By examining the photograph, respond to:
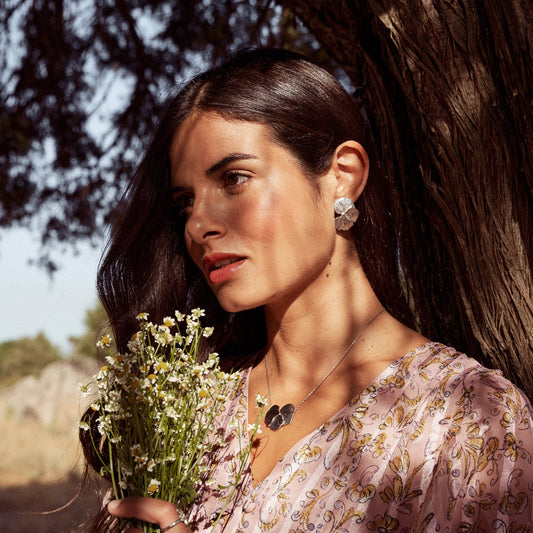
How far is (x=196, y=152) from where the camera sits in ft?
8.45

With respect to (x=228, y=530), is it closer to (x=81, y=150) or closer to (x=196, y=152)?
(x=196, y=152)

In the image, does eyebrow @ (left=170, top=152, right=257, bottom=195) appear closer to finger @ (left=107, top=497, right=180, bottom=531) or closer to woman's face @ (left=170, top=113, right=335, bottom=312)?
woman's face @ (left=170, top=113, right=335, bottom=312)

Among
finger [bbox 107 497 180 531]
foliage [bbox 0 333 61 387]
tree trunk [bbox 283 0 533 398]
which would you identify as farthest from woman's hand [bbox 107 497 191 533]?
foliage [bbox 0 333 61 387]

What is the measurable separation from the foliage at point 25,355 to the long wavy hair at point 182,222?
22.6 meters

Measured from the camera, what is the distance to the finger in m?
2.04

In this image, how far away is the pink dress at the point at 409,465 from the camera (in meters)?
1.96

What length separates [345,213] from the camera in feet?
8.62

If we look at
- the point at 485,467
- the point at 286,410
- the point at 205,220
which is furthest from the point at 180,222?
the point at 485,467

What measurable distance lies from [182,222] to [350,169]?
2.63 feet

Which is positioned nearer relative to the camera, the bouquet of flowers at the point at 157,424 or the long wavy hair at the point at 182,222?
the bouquet of flowers at the point at 157,424

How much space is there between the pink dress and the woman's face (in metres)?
0.48

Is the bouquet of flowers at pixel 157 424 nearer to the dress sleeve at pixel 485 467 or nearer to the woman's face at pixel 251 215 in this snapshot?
the woman's face at pixel 251 215

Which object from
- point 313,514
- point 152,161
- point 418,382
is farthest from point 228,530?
point 152,161

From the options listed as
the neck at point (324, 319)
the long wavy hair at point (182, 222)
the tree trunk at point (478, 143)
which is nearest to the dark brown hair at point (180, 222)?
the long wavy hair at point (182, 222)
